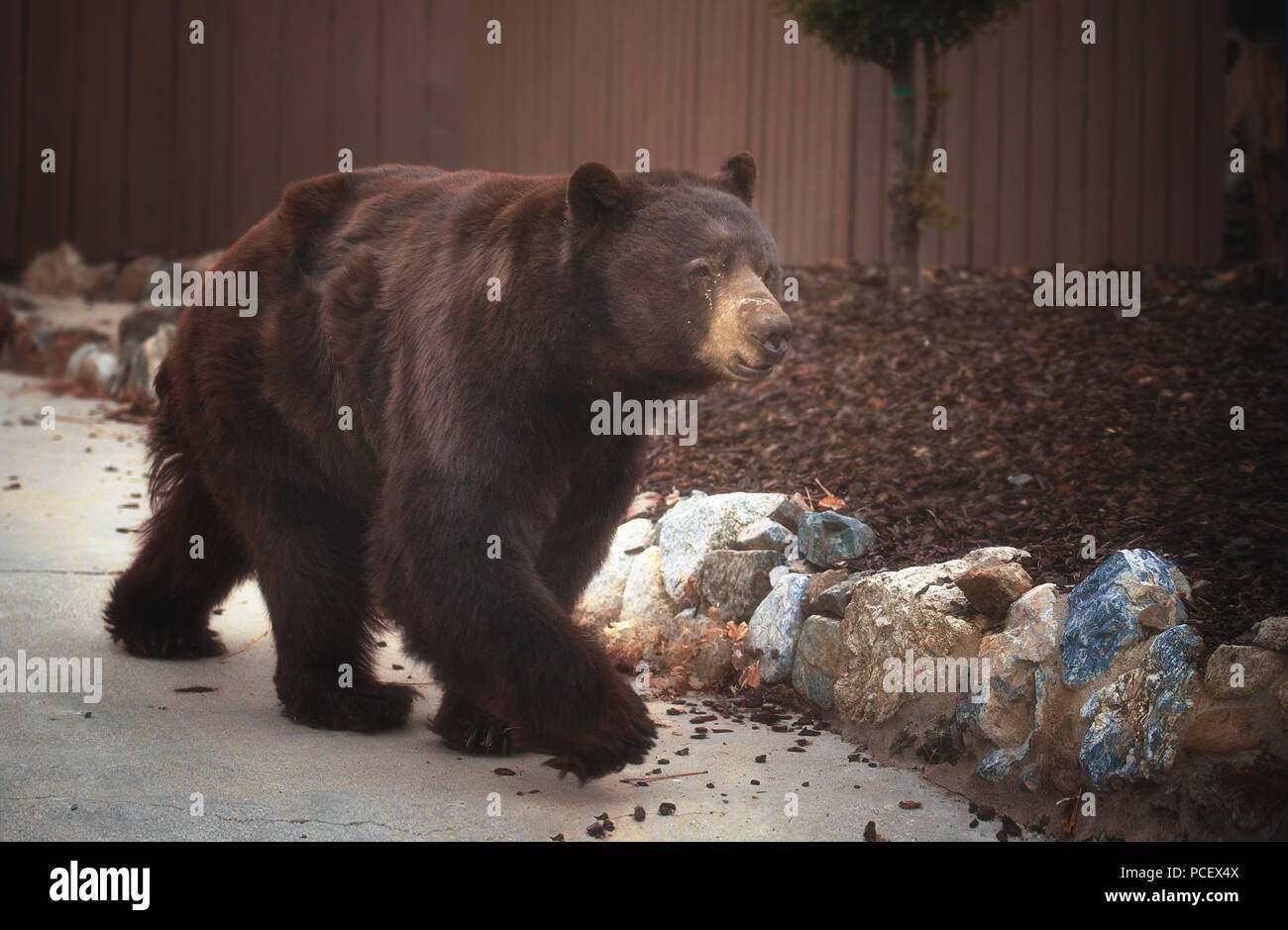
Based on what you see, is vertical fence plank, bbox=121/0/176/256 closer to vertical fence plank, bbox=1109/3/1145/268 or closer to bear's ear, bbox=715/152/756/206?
vertical fence plank, bbox=1109/3/1145/268

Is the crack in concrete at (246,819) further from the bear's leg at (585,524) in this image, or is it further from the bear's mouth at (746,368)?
the bear's mouth at (746,368)

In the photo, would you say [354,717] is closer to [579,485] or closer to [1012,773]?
[579,485]

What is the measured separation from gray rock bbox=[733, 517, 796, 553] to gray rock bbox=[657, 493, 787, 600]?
2.6 inches

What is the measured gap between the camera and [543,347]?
3812 millimetres

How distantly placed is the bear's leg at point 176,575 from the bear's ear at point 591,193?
6.79 feet

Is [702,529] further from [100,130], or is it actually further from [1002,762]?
[100,130]

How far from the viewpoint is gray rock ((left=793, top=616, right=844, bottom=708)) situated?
4465 mm

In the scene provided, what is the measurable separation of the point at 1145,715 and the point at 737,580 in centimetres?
190

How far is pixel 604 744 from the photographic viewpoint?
349 centimetres

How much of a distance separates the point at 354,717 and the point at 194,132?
28.5ft

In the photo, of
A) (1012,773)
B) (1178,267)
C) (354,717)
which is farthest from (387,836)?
(1178,267)

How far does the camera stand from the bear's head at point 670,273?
3721 mm

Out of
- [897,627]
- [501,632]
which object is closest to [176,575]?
[501,632]

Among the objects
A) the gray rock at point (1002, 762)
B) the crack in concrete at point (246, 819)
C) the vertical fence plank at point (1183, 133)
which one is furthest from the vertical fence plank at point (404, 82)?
the gray rock at point (1002, 762)
